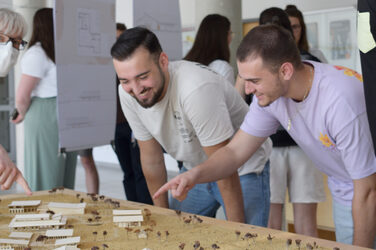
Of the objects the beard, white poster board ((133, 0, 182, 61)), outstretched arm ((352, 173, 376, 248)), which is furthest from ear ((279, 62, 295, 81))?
white poster board ((133, 0, 182, 61))

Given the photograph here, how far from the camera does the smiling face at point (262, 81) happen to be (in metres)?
1.61

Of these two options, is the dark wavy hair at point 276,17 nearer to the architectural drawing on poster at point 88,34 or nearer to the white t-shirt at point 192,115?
the white t-shirt at point 192,115

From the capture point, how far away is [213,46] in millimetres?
2771

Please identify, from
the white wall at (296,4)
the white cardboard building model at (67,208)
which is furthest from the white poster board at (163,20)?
the white wall at (296,4)

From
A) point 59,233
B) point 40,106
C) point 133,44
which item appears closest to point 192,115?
point 133,44

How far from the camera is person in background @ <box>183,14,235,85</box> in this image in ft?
9.02

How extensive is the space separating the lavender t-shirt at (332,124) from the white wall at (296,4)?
3491 mm

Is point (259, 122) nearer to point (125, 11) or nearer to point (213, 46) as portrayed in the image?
point (213, 46)

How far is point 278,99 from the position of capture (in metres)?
1.76

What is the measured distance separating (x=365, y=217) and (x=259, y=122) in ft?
1.68

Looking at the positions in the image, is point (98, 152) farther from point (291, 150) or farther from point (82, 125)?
point (291, 150)

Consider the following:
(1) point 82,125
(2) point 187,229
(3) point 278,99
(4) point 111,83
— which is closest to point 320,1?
(4) point 111,83

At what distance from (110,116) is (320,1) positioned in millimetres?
2928

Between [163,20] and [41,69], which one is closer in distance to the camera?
[41,69]
